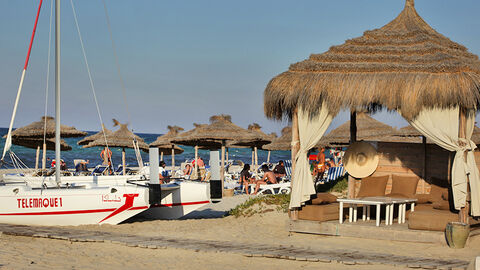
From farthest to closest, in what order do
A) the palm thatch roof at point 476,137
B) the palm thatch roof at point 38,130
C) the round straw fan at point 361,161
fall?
the palm thatch roof at point 38,130, the palm thatch roof at point 476,137, the round straw fan at point 361,161

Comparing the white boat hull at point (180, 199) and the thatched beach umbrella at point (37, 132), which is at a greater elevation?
the thatched beach umbrella at point (37, 132)

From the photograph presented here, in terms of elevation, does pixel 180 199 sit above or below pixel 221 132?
below

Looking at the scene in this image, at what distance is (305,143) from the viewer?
390 inches

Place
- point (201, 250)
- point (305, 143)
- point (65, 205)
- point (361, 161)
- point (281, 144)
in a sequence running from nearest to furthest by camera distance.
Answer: point (201, 250), point (305, 143), point (65, 205), point (361, 161), point (281, 144)

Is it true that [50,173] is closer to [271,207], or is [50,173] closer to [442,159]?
[271,207]

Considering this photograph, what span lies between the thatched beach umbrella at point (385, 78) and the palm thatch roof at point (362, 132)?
10.8 metres

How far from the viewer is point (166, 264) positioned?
25.1 feet

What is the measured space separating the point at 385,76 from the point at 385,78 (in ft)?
0.16

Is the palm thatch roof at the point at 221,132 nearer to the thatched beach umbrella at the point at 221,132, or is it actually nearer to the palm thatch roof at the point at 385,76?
the thatched beach umbrella at the point at 221,132

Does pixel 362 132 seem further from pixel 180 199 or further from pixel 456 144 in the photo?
pixel 456 144

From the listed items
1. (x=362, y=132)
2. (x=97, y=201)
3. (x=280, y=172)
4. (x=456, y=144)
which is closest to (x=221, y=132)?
(x=280, y=172)

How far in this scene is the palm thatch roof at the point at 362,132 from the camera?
2112 cm

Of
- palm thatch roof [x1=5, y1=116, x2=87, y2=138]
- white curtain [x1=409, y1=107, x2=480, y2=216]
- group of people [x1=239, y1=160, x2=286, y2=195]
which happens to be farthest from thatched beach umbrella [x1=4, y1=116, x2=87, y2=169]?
white curtain [x1=409, y1=107, x2=480, y2=216]

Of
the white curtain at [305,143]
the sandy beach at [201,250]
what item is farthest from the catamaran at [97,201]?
the white curtain at [305,143]
